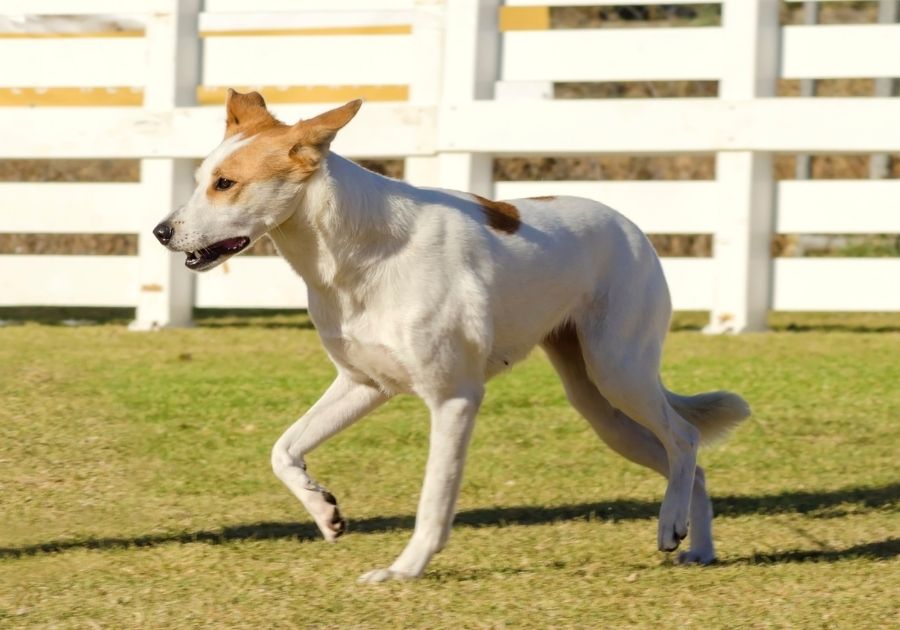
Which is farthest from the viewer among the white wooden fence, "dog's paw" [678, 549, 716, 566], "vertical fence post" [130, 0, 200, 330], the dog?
"vertical fence post" [130, 0, 200, 330]

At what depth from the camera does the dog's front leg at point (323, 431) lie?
5.08m

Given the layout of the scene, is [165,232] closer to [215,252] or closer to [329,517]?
[215,252]

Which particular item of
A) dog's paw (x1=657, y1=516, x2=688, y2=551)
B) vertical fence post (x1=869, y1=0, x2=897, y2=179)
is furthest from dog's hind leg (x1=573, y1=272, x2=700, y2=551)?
vertical fence post (x1=869, y1=0, x2=897, y2=179)

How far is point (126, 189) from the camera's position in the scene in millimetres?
10758

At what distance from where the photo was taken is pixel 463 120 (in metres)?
10.1

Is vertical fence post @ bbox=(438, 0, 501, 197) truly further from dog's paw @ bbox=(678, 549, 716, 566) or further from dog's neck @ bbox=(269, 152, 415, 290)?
dog's neck @ bbox=(269, 152, 415, 290)

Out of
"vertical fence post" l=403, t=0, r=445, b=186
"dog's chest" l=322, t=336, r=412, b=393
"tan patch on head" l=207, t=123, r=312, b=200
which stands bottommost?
"dog's chest" l=322, t=336, r=412, b=393

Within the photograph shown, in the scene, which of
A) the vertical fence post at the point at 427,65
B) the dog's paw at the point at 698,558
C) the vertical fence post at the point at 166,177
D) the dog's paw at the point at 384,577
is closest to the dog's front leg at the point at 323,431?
the dog's paw at the point at 384,577

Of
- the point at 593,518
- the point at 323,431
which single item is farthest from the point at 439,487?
the point at 593,518

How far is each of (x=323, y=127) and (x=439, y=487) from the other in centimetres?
111

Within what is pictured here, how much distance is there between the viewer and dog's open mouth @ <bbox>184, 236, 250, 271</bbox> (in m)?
4.74

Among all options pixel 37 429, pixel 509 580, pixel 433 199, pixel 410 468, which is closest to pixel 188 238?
pixel 433 199

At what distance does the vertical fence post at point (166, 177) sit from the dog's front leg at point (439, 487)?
6022 mm

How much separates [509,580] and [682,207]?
5439 millimetres
